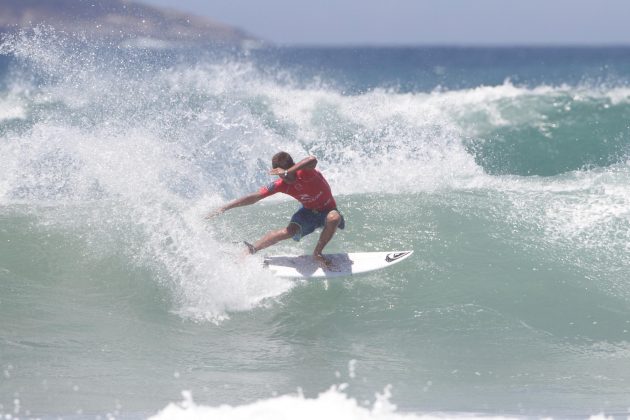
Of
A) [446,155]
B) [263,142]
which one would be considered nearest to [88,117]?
[263,142]

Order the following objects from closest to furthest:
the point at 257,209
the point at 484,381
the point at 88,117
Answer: the point at 484,381 < the point at 257,209 < the point at 88,117

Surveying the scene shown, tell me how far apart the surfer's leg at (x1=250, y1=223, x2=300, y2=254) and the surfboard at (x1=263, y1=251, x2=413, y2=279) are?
0.53ft

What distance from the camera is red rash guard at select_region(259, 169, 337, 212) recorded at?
25.1 ft

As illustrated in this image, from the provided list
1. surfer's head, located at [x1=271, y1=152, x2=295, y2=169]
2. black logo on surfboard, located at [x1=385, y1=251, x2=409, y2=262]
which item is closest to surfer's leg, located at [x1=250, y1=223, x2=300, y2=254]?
surfer's head, located at [x1=271, y1=152, x2=295, y2=169]

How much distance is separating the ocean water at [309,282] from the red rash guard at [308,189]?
856 mm

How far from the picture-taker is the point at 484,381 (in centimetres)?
622

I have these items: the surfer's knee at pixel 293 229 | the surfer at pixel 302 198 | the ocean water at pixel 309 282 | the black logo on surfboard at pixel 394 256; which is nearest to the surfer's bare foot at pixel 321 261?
the surfer at pixel 302 198

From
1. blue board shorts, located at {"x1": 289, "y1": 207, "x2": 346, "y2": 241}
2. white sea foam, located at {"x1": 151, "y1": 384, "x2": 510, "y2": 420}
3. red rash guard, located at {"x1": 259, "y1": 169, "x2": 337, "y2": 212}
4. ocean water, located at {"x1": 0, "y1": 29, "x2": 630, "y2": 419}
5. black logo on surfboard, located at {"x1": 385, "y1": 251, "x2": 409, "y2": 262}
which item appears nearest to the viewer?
white sea foam, located at {"x1": 151, "y1": 384, "x2": 510, "y2": 420}

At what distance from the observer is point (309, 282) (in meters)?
8.04

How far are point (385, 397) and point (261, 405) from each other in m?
0.99

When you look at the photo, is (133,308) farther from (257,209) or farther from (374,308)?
(257,209)

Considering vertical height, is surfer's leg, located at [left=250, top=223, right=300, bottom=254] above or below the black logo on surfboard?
above

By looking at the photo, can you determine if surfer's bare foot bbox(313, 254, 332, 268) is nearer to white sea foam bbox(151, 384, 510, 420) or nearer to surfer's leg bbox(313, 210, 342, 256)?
surfer's leg bbox(313, 210, 342, 256)

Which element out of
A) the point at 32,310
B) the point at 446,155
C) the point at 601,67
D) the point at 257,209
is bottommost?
the point at 32,310
